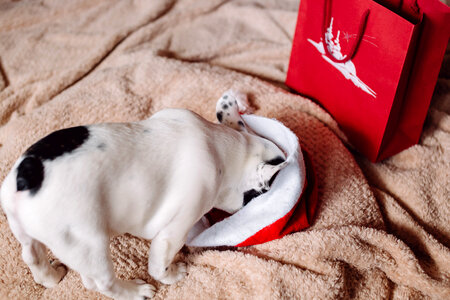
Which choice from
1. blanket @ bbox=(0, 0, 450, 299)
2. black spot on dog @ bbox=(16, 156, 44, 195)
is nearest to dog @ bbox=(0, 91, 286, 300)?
black spot on dog @ bbox=(16, 156, 44, 195)

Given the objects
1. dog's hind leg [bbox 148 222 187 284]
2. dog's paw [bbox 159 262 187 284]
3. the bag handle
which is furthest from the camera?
the bag handle

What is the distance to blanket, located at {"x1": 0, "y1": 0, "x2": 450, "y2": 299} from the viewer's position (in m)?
1.24

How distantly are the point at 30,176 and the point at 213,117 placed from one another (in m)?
0.83

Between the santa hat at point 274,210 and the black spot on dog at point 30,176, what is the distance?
520 millimetres

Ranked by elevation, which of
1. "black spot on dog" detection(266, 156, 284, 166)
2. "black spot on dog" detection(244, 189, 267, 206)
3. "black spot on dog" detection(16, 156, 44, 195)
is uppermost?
"black spot on dog" detection(16, 156, 44, 195)

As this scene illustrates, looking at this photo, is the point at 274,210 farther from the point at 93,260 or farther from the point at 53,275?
the point at 53,275

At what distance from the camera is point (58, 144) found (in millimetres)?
958

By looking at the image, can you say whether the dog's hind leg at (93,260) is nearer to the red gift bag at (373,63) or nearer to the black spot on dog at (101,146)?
the black spot on dog at (101,146)

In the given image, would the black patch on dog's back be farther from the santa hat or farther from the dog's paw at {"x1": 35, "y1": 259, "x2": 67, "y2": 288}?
the santa hat

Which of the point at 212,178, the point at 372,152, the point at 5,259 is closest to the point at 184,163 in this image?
the point at 212,178

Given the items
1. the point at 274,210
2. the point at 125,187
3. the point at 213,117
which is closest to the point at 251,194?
the point at 274,210

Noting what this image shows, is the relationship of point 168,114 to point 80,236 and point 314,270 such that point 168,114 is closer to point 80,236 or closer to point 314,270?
point 80,236

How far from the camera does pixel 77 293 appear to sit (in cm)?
121

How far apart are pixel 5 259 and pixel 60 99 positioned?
64cm
